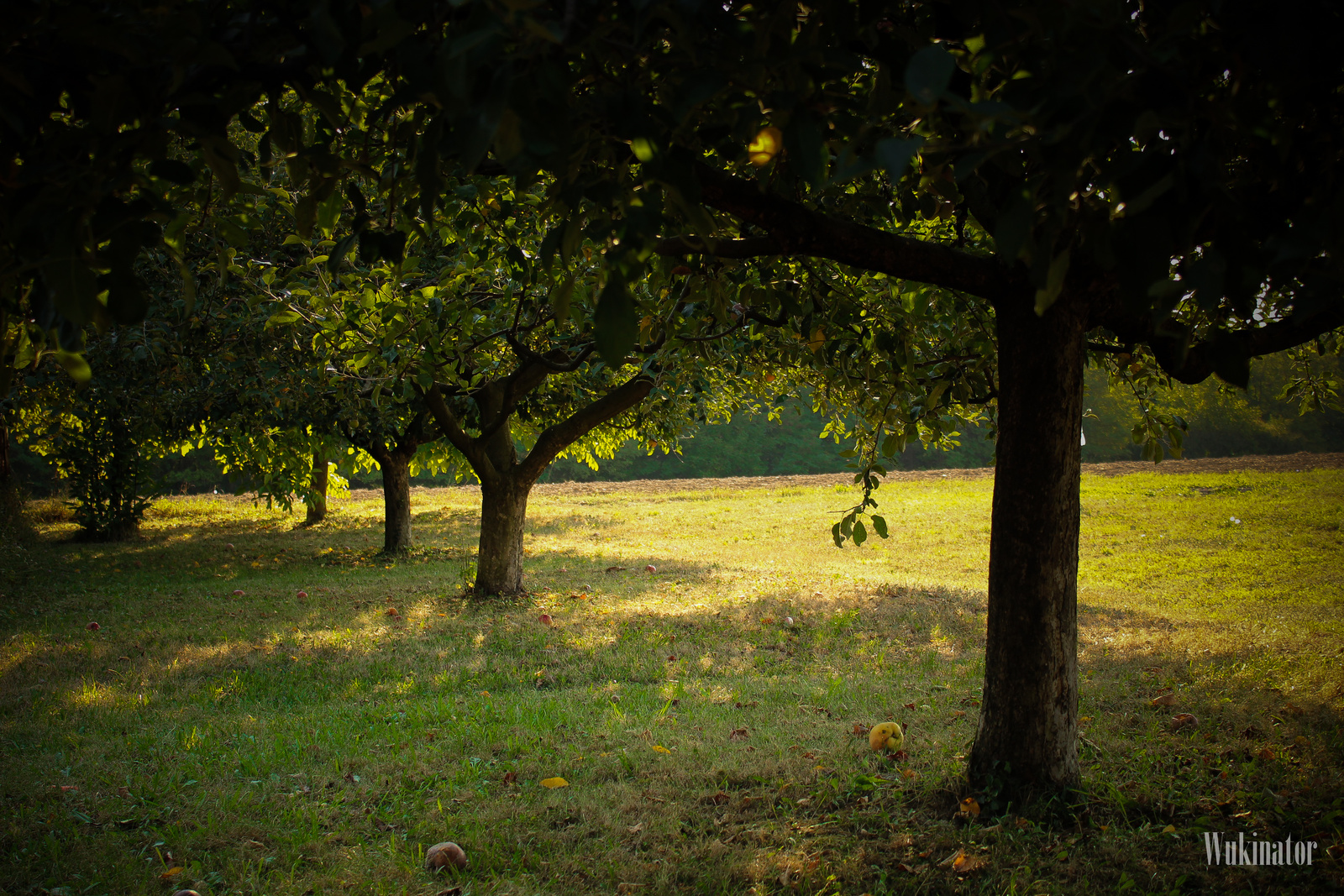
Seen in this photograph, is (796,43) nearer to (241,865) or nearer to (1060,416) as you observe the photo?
(1060,416)

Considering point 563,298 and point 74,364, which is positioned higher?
point 563,298

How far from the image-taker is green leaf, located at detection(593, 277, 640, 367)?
1.09m

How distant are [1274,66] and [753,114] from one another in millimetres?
788

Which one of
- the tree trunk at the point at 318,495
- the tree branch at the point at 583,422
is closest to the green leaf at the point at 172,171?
the tree branch at the point at 583,422

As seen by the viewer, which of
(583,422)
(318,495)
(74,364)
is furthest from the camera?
(318,495)

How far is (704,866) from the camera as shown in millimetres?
2979

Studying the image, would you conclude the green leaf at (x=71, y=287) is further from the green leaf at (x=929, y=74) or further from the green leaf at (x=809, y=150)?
the green leaf at (x=929, y=74)

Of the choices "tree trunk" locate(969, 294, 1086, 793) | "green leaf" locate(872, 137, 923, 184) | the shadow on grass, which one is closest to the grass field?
the shadow on grass

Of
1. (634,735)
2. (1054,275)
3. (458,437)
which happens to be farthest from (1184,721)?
(458,437)

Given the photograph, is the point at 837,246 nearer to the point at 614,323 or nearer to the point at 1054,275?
the point at 1054,275

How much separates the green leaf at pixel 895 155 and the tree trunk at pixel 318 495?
15.7m
